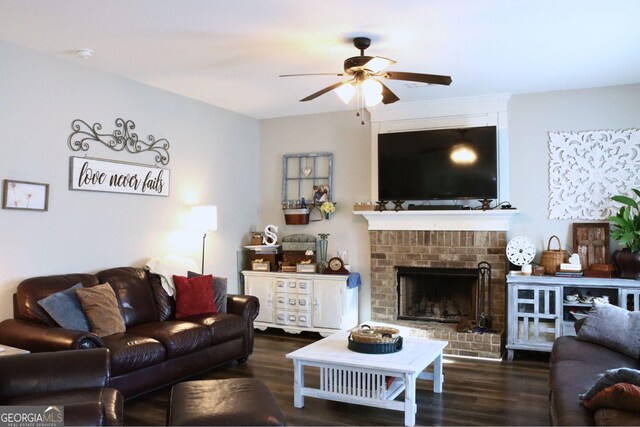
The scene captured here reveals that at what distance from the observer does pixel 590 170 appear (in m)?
5.22

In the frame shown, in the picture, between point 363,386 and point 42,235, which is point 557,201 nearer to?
point 363,386

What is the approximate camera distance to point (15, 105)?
401 centimetres

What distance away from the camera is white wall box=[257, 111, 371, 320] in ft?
20.4

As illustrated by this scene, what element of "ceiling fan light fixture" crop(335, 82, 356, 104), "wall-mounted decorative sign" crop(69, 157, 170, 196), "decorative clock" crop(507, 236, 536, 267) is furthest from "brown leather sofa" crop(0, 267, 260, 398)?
"decorative clock" crop(507, 236, 536, 267)

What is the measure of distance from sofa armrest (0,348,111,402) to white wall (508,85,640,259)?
4201 mm

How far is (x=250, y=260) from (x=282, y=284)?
69 centimetres

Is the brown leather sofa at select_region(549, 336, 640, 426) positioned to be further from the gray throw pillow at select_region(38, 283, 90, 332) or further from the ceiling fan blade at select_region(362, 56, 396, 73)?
the gray throw pillow at select_region(38, 283, 90, 332)

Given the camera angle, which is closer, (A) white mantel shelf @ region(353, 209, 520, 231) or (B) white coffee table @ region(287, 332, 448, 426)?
(B) white coffee table @ region(287, 332, 448, 426)

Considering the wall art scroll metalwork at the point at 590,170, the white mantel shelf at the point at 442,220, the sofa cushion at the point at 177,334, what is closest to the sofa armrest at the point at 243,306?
the sofa cushion at the point at 177,334

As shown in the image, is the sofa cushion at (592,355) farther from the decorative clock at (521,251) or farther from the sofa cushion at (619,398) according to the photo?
the decorative clock at (521,251)

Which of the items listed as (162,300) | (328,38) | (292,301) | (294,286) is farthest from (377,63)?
(292,301)

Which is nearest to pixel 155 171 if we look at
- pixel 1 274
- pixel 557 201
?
pixel 1 274

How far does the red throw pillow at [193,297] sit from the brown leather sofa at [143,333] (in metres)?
0.08

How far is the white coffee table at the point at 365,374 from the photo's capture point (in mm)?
3385
